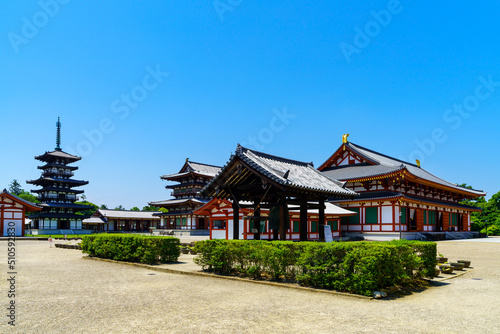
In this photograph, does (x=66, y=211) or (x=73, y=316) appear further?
(x=66, y=211)

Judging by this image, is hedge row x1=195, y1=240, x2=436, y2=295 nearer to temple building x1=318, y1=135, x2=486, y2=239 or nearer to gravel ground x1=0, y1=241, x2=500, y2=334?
gravel ground x1=0, y1=241, x2=500, y2=334

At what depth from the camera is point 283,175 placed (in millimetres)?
12328

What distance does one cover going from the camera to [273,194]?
12.7m

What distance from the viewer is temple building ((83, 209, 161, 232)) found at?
70.4 meters

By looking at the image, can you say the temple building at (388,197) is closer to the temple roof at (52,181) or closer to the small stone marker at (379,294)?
the small stone marker at (379,294)

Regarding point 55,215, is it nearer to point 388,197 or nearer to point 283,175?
point 388,197

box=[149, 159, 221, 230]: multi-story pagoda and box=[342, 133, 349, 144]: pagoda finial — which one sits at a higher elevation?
box=[342, 133, 349, 144]: pagoda finial

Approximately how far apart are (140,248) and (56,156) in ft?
180

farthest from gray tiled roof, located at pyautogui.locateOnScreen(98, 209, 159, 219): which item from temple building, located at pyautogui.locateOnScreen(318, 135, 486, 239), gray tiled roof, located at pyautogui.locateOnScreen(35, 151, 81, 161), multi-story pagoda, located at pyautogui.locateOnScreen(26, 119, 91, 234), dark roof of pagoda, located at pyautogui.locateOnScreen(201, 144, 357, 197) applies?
dark roof of pagoda, located at pyautogui.locateOnScreen(201, 144, 357, 197)

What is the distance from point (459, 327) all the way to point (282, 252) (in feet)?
16.6

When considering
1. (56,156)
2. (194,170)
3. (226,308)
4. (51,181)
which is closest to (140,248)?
(226,308)

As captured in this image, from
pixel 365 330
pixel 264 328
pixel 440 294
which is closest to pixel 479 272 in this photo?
pixel 440 294

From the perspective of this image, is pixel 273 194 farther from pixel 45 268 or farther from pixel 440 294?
pixel 45 268

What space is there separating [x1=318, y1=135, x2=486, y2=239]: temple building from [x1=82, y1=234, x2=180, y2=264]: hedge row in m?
24.5
